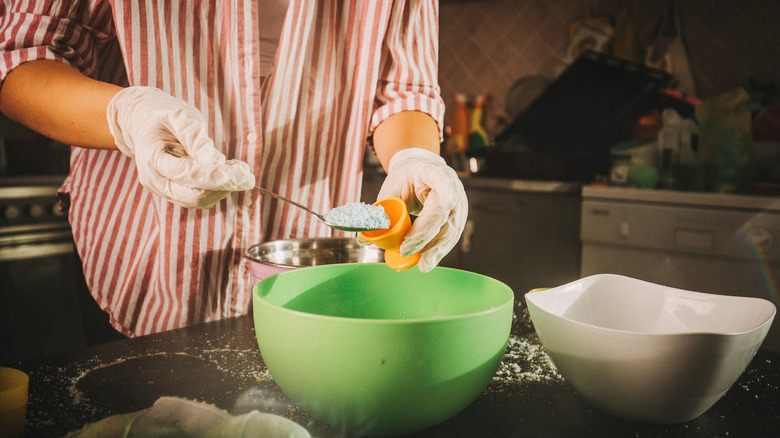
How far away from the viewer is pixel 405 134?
996 mm

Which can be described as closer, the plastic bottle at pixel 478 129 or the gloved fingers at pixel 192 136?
the gloved fingers at pixel 192 136

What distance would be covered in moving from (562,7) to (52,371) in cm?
309

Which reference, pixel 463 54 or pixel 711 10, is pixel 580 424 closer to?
pixel 711 10

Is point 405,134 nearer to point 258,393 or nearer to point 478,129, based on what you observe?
point 258,393

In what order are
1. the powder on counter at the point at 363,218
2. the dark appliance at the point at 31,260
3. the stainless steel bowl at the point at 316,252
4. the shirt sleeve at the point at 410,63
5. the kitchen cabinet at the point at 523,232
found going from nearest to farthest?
the powder on counter at the point at 363,218
the stainless steel bowl at the point at 316,252
the shirt sleeve at the point at 410,63
the dark appliance at the point at 31,260
the kitchen cabinet at the point at 523,232

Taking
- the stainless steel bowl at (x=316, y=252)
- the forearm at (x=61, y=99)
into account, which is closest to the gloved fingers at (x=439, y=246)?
the stainless steel bowl at (x=316, y=252)

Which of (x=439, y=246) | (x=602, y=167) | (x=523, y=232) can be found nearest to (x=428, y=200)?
(x=439, y=246)

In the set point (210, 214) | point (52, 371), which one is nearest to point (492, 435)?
point (52, 371)

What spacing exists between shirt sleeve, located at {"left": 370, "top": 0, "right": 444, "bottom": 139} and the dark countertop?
1.87ft

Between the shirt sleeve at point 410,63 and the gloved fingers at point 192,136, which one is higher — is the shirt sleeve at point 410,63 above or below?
above

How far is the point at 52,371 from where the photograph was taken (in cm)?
59

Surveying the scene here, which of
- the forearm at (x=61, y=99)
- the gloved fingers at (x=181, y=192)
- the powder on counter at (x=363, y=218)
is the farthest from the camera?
the forearm at (x=61, y=99)

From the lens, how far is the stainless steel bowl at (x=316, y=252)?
36.6 inches

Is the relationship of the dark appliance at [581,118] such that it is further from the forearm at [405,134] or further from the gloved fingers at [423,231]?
the gloved fingers at [423,231]
